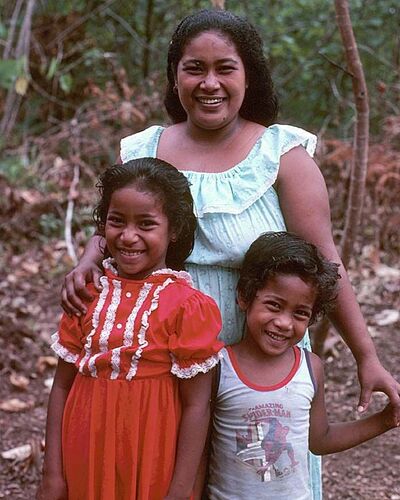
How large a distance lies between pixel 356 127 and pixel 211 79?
1.28 metres

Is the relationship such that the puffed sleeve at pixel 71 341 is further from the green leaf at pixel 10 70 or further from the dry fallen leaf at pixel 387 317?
the green leaf at pixel 10 70

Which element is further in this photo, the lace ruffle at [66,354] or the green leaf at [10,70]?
the green leaf at [10,70]

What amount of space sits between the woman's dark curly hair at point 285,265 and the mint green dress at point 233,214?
0.21 feet

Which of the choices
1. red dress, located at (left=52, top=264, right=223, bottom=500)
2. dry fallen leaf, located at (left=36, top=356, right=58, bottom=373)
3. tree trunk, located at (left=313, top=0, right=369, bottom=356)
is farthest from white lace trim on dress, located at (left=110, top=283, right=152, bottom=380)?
dry fallen leaf, located at (left=36, top=356, right=58, bottom=373)

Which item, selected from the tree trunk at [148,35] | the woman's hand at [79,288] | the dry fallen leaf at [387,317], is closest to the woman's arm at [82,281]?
the woman's hand at [79,288]

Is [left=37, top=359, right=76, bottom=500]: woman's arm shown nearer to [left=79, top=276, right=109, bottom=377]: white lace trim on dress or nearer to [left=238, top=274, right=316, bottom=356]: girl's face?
[left=79, top=276, right=109, bottom=377]: white lace trim on dress

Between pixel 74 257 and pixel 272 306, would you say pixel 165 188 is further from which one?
pixel 74 257

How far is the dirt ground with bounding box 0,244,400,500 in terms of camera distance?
3197 mm

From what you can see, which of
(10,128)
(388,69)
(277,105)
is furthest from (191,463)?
(388,69)

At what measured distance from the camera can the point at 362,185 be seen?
3047 mm

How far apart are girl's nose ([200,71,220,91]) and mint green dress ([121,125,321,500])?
20 centimetres

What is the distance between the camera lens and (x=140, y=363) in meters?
1.79

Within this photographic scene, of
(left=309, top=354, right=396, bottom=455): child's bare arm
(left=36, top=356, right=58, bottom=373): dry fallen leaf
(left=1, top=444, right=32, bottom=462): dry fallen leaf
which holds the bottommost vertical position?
(left=1, top=444, right=32, bottom=462): dry fallen leaf

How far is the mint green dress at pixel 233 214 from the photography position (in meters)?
1.93
